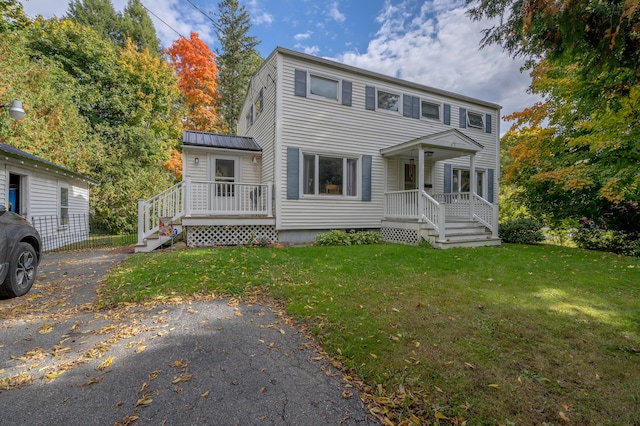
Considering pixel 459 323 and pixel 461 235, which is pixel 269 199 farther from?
pixel 459 323

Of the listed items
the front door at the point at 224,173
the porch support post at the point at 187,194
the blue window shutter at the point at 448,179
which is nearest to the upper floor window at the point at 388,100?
the blue window shutter at the point at 448,179

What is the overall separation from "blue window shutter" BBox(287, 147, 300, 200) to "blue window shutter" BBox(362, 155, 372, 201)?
2.38m

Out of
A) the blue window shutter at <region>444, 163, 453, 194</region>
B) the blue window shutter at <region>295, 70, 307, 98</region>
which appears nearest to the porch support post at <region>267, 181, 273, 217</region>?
the blue window shutter at <region>295, 70, 307, 98</region>

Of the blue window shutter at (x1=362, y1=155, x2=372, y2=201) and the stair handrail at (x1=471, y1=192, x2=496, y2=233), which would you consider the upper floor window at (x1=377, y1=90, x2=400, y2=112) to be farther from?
the stair handrail at (x1=471, y1=192, x2=496, y2=233)

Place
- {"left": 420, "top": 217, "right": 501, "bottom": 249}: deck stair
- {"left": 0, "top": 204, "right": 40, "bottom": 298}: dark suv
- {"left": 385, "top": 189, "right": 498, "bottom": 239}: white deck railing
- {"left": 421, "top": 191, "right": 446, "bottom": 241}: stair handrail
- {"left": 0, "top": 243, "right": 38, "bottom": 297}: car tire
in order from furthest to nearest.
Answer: {"left": 385, "top": 189, "right": 498, "bottom": 239}: white deck railing → {"left": 420, "top": 217, "right": 501, "bottom": 249}: deck stair → {"left": 421, "top": 191, "right": 446, "bottom": 241}: stair handrail → {"left": 0, "top": 243, "right": 38, "bottom": 297}: car tire → {"left": 0, "top": 204, "right": 40, "bottom": 298}: dark suv

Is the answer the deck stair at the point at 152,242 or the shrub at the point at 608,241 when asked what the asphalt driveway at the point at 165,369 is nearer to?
the deck stair at the point at 152,242

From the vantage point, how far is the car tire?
159 inches

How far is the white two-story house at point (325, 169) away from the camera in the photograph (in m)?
8.73

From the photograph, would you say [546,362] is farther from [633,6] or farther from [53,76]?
[53,76]

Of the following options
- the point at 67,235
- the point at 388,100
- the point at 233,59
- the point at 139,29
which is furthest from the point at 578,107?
the point at 139,29

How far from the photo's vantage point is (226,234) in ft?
28.8

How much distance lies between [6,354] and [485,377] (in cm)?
412

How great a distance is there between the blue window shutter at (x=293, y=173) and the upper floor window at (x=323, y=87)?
2158 millimetres

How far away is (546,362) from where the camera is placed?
2.45 m
